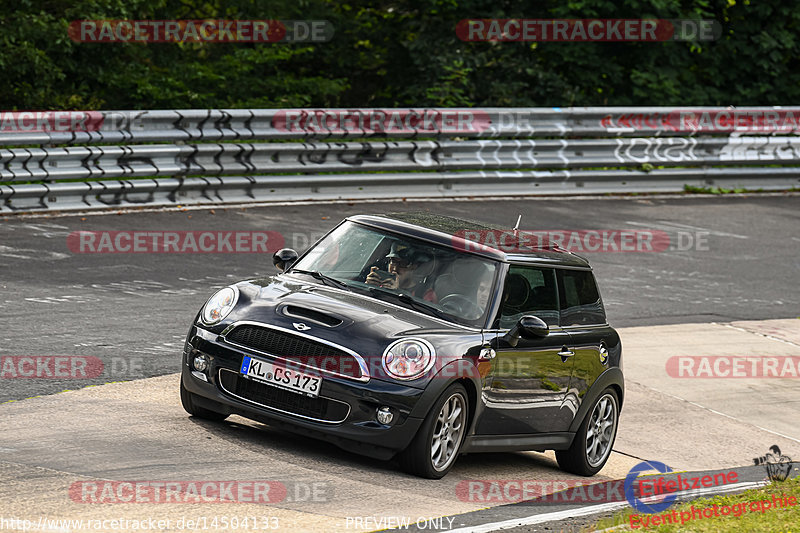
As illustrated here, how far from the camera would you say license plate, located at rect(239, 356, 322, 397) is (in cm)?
721

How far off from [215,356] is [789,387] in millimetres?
6730

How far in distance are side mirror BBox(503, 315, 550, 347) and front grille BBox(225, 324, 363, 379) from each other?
1.20 meters

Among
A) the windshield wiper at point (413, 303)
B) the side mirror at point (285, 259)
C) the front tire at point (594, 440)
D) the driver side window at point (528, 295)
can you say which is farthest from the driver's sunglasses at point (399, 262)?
the front tire at point (594, 440)

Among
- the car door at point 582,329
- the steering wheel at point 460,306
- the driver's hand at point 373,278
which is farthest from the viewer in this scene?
the car door at point 582,329

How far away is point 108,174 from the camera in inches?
599

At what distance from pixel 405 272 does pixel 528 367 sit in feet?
3.36

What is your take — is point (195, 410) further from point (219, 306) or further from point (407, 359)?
point (407, 359)

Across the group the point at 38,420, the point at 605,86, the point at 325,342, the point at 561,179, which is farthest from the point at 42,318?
the point at 605,86

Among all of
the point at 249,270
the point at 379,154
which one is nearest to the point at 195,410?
the point at 249,270

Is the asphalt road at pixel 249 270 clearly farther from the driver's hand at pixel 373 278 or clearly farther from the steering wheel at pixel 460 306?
the steering wheel at pixel 460 306

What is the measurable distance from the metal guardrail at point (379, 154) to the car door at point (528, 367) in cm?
812

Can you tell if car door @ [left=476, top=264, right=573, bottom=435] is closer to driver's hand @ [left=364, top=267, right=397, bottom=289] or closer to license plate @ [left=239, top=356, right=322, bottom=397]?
driver's hand @ [left=364, top=267, right=397, bottom=289]

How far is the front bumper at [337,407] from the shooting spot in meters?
7.12

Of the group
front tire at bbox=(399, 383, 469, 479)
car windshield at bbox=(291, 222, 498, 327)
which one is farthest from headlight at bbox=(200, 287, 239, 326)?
front tire at bbox=(399, 383, 469, 479)
